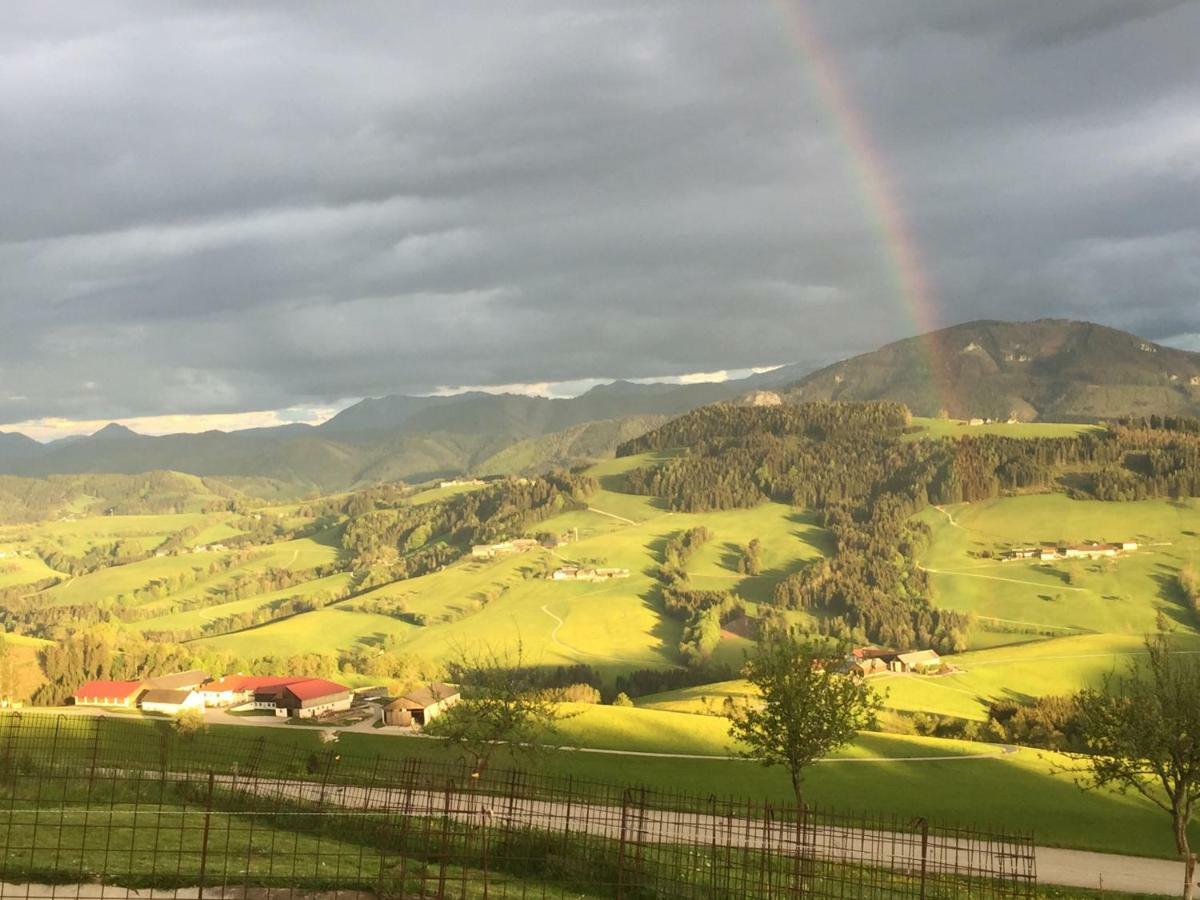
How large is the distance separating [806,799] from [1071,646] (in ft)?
403

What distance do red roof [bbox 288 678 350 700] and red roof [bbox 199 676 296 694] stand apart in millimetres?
4316

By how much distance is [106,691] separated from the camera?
124062mm

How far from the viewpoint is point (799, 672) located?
48.8 metres

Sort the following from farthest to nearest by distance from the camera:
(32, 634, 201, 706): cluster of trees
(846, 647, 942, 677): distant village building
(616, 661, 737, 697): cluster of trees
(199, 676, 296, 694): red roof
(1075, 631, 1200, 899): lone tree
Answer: (616, 661, 737, 697): cluster of trees < (846, 647, 942, 677): distant village building < (199, 676, 296, 694): red roof < (32, 634, 201, 706): cluster of trees < (1075, 631, 1200, 899): lone tree

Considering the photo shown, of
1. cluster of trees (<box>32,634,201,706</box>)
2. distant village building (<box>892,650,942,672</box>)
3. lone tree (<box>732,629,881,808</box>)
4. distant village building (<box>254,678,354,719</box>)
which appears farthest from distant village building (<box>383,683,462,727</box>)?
distant village building (<box>892,650,942,672</box>)

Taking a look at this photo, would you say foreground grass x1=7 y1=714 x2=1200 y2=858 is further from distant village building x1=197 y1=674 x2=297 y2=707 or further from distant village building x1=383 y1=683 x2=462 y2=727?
distant village building x1=197 y1=674 x2=297 y2=707

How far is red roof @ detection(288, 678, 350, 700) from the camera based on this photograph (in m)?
119

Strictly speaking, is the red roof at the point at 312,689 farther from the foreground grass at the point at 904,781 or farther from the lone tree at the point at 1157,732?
the lone tree at the point at 1157,732

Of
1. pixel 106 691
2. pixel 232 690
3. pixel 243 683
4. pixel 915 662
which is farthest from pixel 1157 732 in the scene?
pixel 915 662

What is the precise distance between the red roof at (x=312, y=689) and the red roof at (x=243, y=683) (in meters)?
4.32

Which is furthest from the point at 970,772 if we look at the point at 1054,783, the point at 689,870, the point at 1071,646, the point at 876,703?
the point at 1071,646

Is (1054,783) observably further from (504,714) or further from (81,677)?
(81,677)

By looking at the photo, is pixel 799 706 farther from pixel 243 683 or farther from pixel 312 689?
pixel 243 683

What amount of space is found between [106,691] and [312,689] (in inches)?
1069
